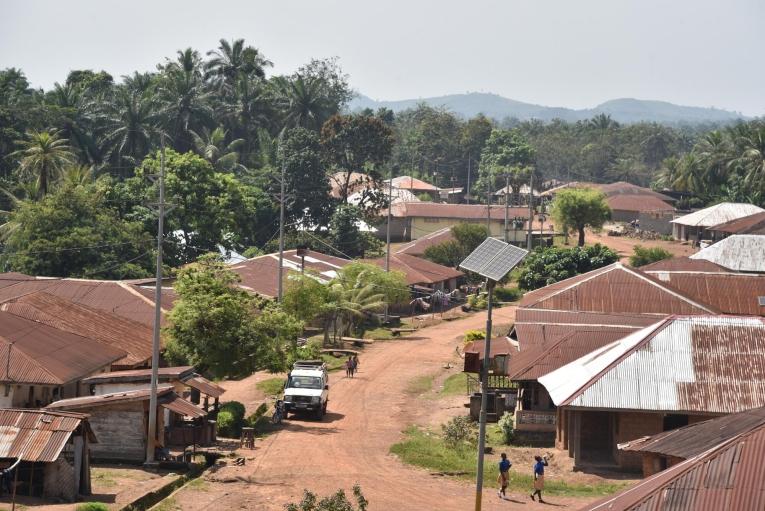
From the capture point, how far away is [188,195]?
7725 cm

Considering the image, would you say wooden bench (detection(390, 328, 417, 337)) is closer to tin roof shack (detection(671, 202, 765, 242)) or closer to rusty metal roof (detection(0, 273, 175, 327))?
rusty metal roof (detection(0, 273, 175, 327))

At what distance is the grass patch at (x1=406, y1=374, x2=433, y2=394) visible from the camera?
51.9 meters

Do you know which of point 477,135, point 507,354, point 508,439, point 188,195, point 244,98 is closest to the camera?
point 508,439

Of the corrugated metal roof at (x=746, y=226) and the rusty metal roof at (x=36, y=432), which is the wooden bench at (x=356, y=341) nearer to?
the rusty metal roof at (x=36, y=432)

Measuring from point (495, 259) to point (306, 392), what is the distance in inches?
811

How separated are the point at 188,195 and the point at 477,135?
8609 centimetres

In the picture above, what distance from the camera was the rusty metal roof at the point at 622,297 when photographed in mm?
56375

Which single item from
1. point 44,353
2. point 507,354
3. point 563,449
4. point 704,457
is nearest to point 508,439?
point 563,449

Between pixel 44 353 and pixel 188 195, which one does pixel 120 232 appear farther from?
pixel 44 353

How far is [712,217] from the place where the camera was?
10031cm

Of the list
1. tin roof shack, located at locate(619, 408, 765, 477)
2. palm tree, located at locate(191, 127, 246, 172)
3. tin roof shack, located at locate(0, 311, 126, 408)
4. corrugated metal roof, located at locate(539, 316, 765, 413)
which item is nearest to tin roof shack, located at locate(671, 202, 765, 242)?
palm tree, located at locate(191, 127, 246, 172)

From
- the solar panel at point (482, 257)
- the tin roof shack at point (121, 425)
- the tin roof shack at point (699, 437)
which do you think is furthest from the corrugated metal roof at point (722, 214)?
the solar panel at point (482, 257)

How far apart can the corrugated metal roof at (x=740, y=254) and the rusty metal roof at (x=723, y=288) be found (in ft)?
43.4

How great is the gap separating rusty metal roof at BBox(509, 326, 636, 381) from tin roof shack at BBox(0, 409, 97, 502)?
1630 centimetres
